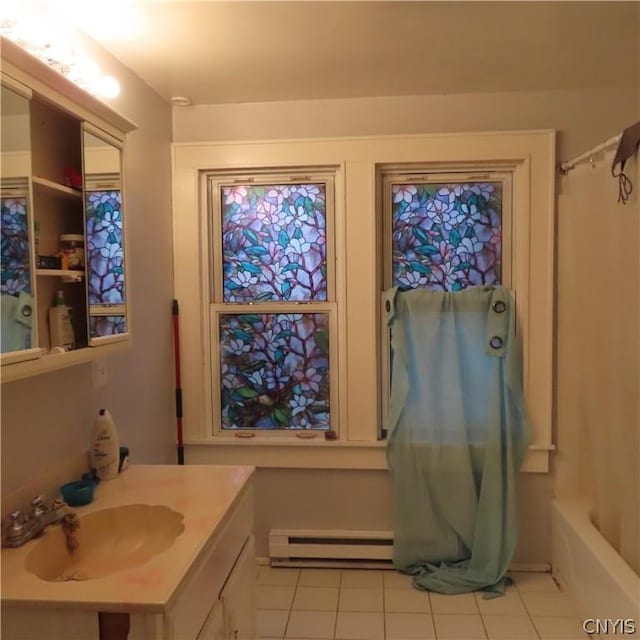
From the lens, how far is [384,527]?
277 centimetres

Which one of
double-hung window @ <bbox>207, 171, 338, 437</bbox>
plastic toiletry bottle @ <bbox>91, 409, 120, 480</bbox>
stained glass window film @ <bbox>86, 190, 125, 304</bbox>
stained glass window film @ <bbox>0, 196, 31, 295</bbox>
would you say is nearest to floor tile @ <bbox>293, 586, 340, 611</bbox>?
double-hung window @ <bbox>207, 171, 338, 437</bbox>

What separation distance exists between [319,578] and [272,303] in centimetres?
133

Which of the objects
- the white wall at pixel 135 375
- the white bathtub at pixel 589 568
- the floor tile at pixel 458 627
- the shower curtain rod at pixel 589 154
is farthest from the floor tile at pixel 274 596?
the shower curtain rod at pixel 589 154

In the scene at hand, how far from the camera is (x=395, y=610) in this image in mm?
2416

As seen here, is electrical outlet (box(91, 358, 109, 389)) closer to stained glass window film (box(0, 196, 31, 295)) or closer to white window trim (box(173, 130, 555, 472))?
stained glass window film (box(0, 196, 31, 295))

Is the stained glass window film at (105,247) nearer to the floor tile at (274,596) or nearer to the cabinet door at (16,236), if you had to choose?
the cabinet door at (16,236)

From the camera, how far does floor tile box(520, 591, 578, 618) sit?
7.82ft

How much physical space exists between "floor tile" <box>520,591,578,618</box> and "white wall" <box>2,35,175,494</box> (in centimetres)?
172

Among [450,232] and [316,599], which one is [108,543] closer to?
[316,599]

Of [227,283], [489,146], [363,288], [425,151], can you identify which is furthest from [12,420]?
[489,146]

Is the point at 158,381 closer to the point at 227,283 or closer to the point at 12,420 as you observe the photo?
A: the point at 227,283

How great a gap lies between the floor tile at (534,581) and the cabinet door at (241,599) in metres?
1.32

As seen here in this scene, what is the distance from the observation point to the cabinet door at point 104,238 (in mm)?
1638

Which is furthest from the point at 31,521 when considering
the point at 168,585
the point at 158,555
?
the point at 168,585
